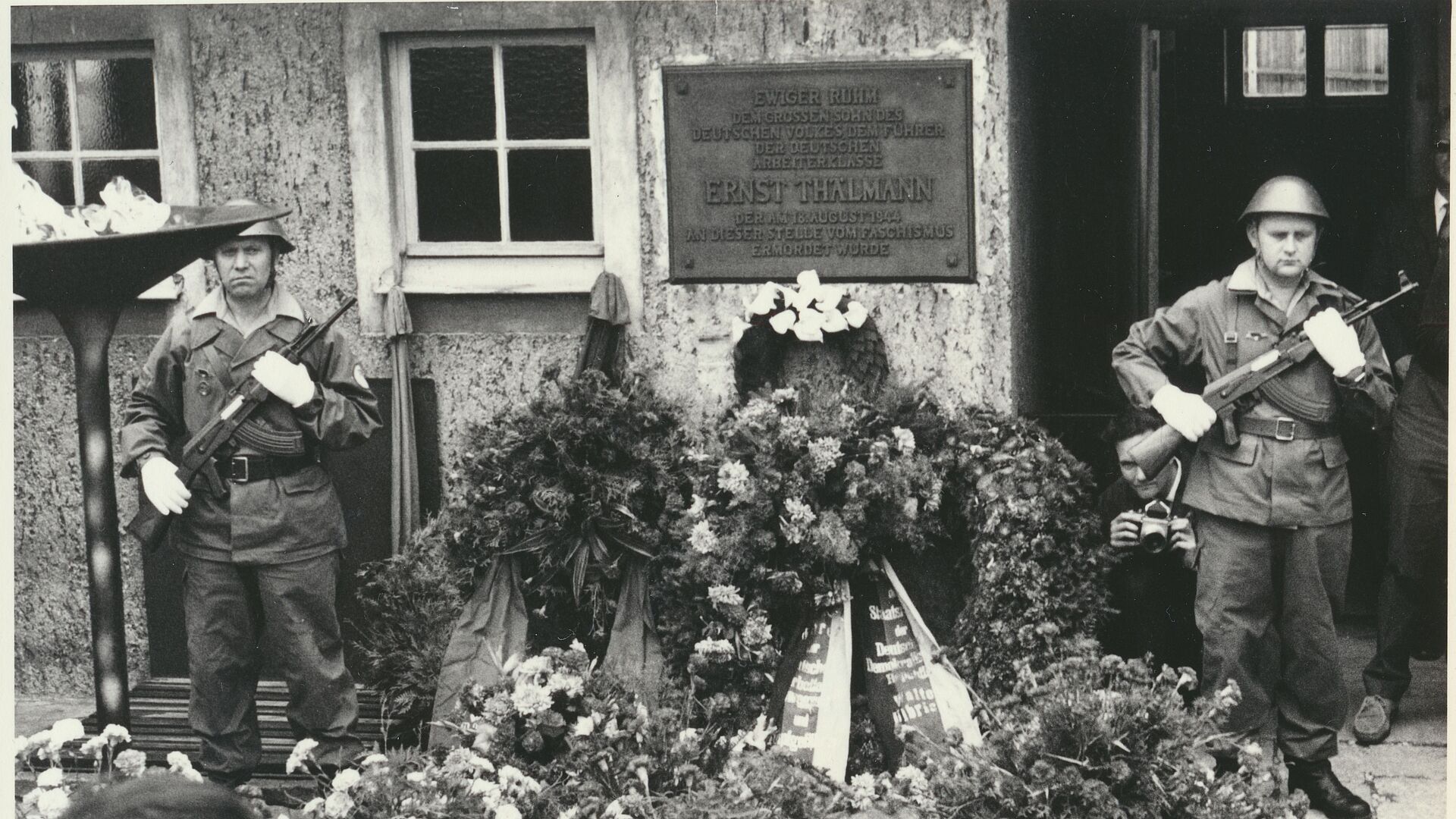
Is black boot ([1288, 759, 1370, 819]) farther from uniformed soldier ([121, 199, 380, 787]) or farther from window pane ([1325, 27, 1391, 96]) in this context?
window pane ([1325, 27, 1391, 96])

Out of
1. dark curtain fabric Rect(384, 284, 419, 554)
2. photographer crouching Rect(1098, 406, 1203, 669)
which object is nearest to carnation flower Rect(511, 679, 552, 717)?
dark curtain fabric Rect(384, 284, 419, 554)

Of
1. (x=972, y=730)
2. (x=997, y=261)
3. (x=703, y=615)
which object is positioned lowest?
(x=972, y=730)

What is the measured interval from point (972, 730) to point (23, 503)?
4352mm

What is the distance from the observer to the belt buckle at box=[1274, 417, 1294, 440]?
591 cm

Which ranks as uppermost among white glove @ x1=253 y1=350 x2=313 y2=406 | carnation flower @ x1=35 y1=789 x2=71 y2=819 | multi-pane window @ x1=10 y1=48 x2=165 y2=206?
multi-pane window @ x1=10 y1=48 x2=165 y2=206

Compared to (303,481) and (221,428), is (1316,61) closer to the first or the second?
(303,481)

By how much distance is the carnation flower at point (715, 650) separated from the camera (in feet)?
19.7

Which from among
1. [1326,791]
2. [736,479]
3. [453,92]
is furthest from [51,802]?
[1326,791]

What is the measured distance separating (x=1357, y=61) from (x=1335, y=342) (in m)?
3.64

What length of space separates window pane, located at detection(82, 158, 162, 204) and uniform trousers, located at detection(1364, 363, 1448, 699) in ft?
17.4

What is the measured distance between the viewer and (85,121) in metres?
7.44

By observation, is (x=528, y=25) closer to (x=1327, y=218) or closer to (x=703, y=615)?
(x=703, y=615)

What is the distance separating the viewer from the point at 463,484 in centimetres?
666

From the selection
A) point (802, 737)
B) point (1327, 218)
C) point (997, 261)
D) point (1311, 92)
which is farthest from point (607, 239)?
point (1311, 92)
